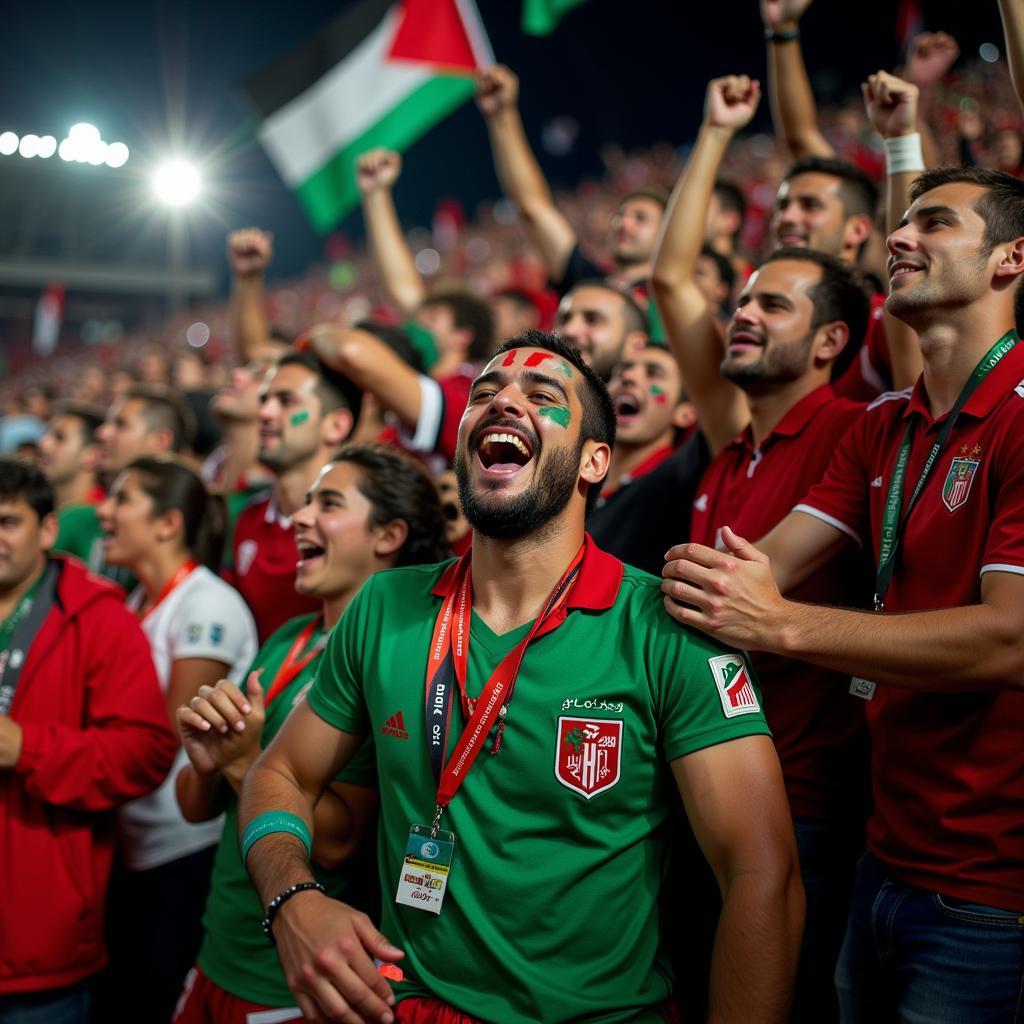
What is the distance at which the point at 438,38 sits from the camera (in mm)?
6973

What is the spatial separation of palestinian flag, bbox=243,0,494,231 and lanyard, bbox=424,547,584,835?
207 inches

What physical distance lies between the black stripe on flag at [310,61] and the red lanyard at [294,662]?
532 centimetres

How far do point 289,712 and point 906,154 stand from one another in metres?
2.32

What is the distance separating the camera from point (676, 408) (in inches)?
160

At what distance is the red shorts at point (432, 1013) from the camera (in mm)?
2031

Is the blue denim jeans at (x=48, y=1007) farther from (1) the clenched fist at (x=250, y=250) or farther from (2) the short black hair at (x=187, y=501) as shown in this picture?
(1) the clenched fist at (x=250, y=250)

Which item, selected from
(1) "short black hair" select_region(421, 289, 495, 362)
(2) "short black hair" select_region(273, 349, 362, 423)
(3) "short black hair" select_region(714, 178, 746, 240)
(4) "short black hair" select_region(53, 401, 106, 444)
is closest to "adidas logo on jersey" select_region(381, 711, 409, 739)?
(2) "short black hair" select_region(273, 349, 362, 423)

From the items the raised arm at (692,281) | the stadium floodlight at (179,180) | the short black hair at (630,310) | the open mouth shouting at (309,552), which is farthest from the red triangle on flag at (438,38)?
the stadium floodlight at (179,180)

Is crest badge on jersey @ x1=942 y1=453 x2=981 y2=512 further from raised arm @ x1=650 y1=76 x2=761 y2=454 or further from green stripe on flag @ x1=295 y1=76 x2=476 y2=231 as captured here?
green stripe on flag @ x1=295 y1=76 x2=476 y2=231

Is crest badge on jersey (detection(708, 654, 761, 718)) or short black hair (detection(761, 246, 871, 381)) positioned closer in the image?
crest badge on jersey (detection(708, 654, 761, 718))

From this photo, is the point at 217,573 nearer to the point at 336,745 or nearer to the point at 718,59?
the point at 336,745

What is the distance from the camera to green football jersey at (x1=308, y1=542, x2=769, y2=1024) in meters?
2.05

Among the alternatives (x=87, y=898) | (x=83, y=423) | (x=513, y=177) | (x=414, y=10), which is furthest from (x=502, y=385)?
→ (x=414, y=10)

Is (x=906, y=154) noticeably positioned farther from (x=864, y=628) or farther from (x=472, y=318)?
(x=472, y=318)
